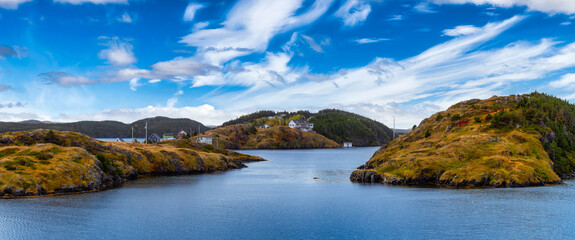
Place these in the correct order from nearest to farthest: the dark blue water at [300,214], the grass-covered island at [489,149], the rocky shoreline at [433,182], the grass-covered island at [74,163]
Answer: the dark blue water at [300,214] < the grass-covered island at [74,163] < the rocky shoreline at [433,182] < the grass-covered island at [489,149]

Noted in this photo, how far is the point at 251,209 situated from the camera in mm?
72938

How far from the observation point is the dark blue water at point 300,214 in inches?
2140

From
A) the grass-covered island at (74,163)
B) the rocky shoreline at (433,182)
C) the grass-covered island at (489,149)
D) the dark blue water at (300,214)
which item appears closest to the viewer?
the dark blue water at (300,214)

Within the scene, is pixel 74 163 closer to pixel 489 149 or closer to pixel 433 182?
pixel 433 182

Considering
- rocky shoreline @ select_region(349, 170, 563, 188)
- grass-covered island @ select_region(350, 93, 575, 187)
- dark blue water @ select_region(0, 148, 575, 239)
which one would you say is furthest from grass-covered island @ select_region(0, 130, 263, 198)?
rocky shoreline @ select_region(349, 170, 563, 188)

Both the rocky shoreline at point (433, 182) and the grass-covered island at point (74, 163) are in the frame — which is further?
the rocky shoreline at point (433, 182)

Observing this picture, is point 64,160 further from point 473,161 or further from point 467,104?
point 467,104

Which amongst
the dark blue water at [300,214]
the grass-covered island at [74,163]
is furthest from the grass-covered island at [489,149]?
the grass-covered island at [74,163]

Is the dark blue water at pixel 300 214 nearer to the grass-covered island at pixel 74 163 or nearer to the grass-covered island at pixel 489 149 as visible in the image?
the grass-covered island at pixel 74 163

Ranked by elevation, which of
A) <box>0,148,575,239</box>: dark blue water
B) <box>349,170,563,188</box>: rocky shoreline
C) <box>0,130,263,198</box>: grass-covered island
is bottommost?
<box>0,148,575,239</box>: dark blue water

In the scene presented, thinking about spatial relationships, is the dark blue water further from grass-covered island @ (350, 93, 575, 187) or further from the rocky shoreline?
grass-covered island @ (350, 93, 575, 187)

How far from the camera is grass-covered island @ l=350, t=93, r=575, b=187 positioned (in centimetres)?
9581

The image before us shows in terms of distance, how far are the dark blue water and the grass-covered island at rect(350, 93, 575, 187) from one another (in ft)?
21.6

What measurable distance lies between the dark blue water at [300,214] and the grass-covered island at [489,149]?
660 cm
